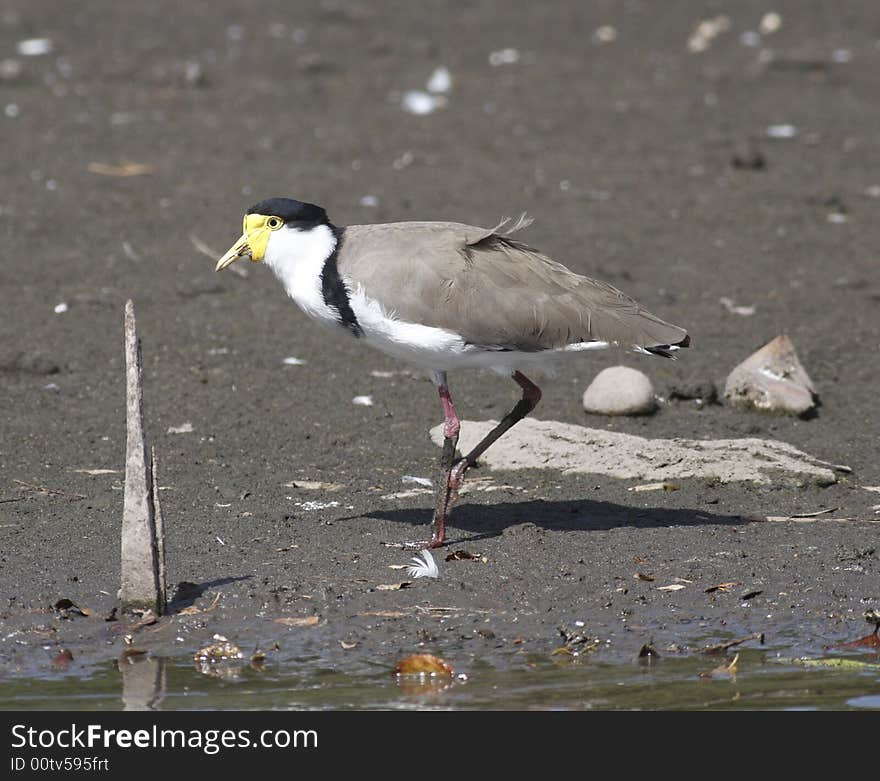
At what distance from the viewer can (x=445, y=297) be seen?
689 centimetres

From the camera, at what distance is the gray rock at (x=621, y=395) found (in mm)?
8781

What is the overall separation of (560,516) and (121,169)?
6672 millimetres

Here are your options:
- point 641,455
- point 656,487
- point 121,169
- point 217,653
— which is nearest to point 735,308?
point 641,455

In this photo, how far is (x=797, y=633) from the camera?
6195 mm

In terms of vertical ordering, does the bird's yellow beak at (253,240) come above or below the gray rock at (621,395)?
above

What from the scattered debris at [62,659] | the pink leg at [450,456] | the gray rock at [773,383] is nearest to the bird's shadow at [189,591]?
the scattered debris at [62,659]

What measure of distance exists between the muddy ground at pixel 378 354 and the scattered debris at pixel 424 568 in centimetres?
9

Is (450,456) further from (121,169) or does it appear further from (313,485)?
(121,169)

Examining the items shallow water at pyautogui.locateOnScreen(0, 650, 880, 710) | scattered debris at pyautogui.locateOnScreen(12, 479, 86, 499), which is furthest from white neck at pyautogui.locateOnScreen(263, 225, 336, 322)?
shallow water at pyautogui.locateOnScreen(0, 650, 880, 710)

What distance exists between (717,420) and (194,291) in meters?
3.74

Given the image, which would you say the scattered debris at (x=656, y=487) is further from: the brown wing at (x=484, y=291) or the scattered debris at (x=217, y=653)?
the scattered debris at (x=217, y=653)

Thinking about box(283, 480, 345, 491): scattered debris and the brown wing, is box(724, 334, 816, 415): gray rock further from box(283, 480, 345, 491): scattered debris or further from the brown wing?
box(283, 480, 345, 491): scattered debris

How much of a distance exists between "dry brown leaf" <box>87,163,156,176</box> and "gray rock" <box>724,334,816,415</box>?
19.0ft
